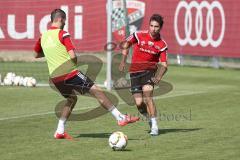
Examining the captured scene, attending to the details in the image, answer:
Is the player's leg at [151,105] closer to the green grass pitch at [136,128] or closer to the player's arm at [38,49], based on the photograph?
the green grass pitch at [136,128]

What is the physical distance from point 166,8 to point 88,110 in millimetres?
13248

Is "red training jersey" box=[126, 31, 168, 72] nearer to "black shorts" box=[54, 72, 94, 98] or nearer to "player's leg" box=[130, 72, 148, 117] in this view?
"player's leg" box=[130, 72, 148, 117]

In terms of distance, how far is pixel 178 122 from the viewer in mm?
16859

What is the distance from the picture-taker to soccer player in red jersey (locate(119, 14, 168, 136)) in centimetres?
1501

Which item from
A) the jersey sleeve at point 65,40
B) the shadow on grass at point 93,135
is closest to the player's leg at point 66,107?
the shadow on grass at point 93,135

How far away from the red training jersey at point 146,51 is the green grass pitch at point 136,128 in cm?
129

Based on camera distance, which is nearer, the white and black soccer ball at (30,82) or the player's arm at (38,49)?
the player's arm at (38,49)

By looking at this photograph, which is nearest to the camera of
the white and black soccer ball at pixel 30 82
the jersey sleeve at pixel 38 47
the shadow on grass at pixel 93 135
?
the jersey sleeve at pixel 38 47

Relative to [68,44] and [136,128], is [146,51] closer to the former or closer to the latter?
[136,128]

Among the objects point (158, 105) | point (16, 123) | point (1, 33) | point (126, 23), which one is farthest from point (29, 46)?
point (16, 123)

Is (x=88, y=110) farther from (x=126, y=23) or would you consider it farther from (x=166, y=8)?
(x=166, y=8)

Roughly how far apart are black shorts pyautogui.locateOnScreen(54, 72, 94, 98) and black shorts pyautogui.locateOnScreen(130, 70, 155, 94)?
4.48ft

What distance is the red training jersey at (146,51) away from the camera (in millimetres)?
15148

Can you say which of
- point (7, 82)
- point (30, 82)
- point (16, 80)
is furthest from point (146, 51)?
point (7, 82)
